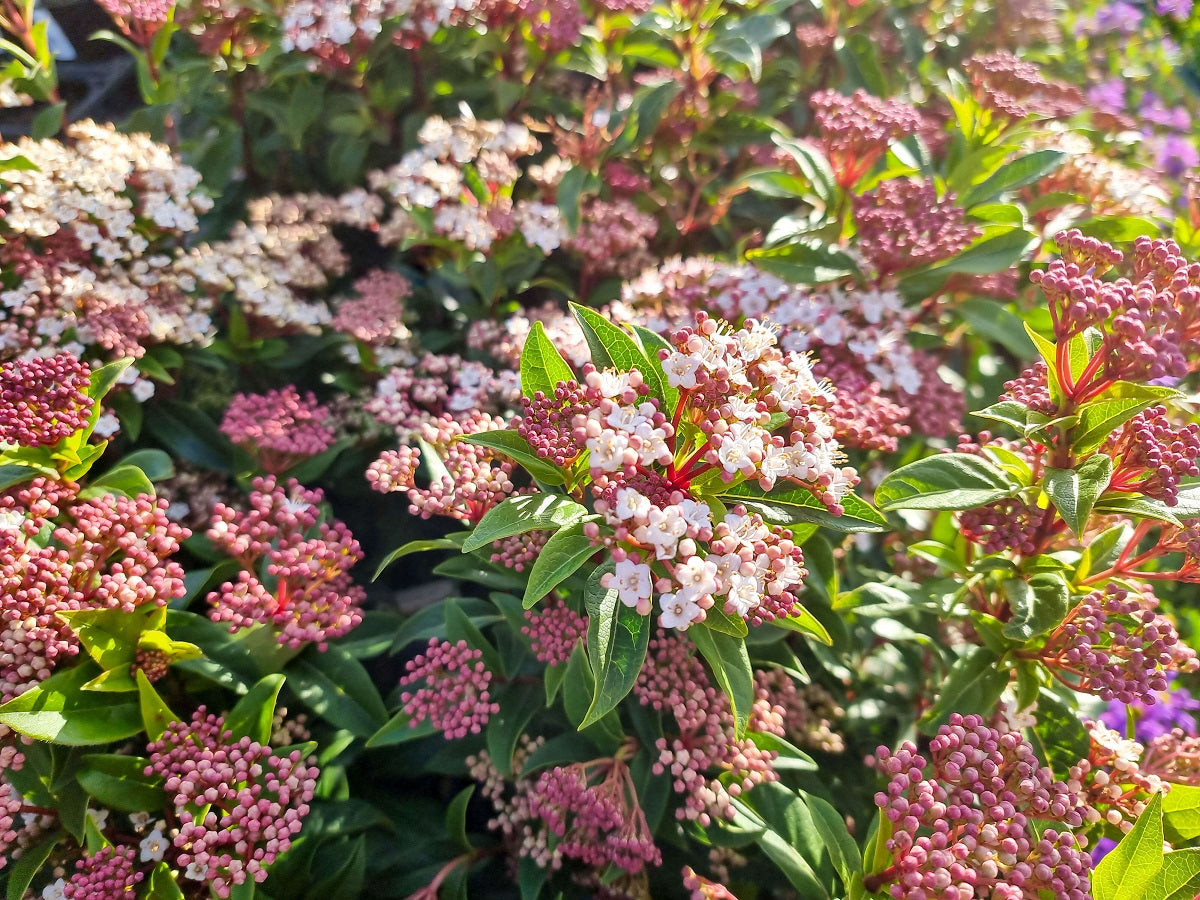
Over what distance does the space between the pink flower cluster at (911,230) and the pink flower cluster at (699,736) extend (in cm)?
126

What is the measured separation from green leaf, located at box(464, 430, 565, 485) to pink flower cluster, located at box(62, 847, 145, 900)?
111 cm

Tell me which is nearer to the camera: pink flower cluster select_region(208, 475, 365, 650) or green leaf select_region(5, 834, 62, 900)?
A: green leaf select_region(5, 834, 62, 900)

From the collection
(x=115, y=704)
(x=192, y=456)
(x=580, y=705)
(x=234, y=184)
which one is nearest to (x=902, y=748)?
(x=580, y=705)

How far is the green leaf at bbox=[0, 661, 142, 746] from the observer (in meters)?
1.43

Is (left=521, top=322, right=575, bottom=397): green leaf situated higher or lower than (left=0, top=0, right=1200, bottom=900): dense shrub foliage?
higher

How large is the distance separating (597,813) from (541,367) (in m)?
0.96

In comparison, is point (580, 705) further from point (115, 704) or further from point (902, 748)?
point (115, 704)

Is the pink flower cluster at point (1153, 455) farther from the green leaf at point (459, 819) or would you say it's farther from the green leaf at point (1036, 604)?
the green leaf at point (459, 819)

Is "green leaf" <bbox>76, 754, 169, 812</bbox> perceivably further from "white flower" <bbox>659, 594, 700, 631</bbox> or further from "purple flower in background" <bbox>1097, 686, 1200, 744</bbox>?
"purple flower in background" <bbox>1097, 686, 1200, 744</bbox>

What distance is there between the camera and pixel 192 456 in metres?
2.27

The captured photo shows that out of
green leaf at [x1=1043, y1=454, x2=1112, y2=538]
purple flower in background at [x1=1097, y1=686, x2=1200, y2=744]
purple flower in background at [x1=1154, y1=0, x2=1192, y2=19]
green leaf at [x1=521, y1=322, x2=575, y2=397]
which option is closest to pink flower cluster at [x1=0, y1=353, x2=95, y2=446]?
green leaf at [x1=521, y1=322, x2=575, y2=397]

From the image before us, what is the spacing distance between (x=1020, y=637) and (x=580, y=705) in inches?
37.0

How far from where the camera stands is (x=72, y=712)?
1.52 metres

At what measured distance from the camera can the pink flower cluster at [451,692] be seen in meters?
1.69
